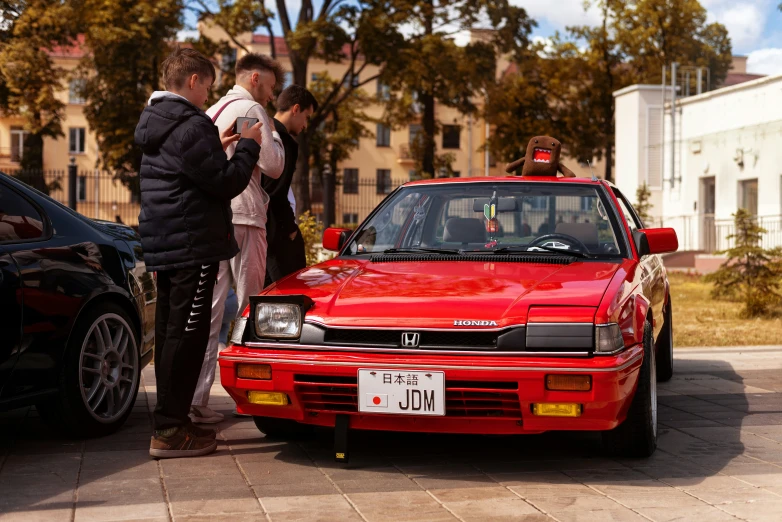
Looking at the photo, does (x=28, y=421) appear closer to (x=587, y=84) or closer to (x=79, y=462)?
(x=79, y=462)

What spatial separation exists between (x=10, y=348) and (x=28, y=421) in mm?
1377

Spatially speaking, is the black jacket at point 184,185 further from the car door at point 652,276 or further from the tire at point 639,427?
the car door at point 652,276

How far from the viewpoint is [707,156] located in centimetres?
3269

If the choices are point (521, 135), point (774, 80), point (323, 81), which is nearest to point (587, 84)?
point (521, 135)

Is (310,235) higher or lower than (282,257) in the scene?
higher

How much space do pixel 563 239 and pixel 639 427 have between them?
1.34 metres

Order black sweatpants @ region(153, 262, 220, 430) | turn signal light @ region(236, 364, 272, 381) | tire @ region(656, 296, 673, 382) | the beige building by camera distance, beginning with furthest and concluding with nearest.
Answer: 1. the beige building
2. tire @ region(656, 296, 673, 382)
3. black sweatpants @ region(153, 262, 220, 430)
4. turn signal light @ region(236, 364, 272, 381)

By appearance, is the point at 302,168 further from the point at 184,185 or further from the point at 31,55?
the point at 184,185

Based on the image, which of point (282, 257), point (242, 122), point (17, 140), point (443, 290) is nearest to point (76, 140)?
point (17, 140)

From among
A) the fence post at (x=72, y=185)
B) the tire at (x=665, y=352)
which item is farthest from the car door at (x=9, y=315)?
the fence post at (x=72, y=185)

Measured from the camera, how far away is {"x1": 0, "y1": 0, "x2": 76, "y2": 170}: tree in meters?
27.3

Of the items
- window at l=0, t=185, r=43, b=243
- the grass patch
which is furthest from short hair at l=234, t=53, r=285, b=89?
the grass patch

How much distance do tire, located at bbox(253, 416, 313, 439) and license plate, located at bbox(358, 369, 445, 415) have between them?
0.98 m

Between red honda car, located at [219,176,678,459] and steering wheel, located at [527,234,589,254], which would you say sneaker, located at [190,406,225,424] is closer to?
red honda car, located at [219,176,678,459]
